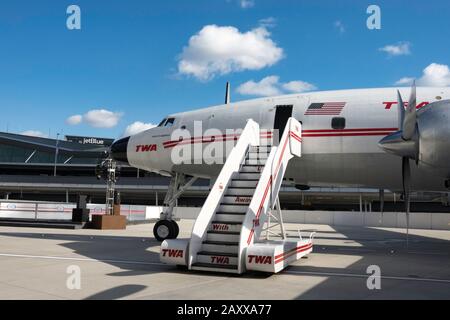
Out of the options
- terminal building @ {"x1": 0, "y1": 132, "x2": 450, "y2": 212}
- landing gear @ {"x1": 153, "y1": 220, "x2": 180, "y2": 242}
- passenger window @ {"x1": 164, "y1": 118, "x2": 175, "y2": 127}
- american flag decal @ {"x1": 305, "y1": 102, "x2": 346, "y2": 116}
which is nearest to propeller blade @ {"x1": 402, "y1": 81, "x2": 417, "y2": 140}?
american flag decal @ {"x1": 305, "y1": 102, "x2": 346, "y2": 116}

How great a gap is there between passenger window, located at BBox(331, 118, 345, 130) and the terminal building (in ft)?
122

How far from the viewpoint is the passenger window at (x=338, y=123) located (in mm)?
14391

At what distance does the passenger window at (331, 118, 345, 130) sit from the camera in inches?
567

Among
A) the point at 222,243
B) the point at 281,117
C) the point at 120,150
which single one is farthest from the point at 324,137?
the point at 120,150

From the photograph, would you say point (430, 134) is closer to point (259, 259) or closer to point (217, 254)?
point (259, 259)

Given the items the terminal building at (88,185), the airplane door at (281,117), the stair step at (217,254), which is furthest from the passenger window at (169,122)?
the terminal building at (88,185)

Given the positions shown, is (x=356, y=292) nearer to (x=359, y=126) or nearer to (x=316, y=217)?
(x=359, y=126)

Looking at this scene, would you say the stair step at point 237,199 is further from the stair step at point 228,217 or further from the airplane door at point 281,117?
the airplane door at point 281,117

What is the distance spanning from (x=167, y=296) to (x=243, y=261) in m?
2.64

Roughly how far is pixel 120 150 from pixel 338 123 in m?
9.19

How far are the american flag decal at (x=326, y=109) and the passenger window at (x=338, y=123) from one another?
22 cm

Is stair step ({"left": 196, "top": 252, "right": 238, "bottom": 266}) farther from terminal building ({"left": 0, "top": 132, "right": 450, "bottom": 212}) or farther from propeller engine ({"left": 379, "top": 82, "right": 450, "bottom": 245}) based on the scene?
terminal building ({"left": 0, "top": 132, "right": 450, "bottom": 212})
